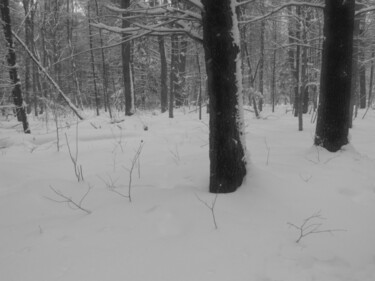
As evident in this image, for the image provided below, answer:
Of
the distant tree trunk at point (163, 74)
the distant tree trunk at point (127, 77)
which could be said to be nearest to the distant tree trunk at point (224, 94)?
the distant tree trunk at point (127, 77)

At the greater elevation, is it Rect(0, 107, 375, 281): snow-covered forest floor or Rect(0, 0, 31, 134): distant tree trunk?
Rect(0, 0, 31, 134): distant tree trunk

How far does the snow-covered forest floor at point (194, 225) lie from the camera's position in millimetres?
2344

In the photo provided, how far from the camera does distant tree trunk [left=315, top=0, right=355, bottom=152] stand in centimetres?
488

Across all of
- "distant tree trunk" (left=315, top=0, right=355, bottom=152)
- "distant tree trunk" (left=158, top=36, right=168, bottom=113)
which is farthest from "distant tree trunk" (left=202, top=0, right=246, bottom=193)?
"distant tree trunk" (left=158, top=36, right=168, bottom=113)

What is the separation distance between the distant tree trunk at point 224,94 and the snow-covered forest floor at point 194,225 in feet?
0.89

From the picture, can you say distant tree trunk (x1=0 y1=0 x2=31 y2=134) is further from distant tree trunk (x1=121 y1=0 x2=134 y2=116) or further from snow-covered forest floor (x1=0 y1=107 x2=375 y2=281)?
snow-covered forest floor (x1=0 y1=107 x2=375 y2=281)

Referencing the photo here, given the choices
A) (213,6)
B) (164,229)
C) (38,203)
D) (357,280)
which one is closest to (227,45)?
(213,6)

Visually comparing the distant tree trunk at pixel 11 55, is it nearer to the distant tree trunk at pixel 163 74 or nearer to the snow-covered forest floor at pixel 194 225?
the snow-covered forest floor at pixel 194 225

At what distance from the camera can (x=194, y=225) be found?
2916mm

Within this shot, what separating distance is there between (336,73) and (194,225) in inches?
148

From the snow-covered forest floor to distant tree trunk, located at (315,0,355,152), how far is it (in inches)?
12.6

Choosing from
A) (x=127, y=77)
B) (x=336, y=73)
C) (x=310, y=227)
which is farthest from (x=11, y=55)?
(x=310, y=227)

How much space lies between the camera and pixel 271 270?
231 centimetres

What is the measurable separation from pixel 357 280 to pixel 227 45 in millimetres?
2538
